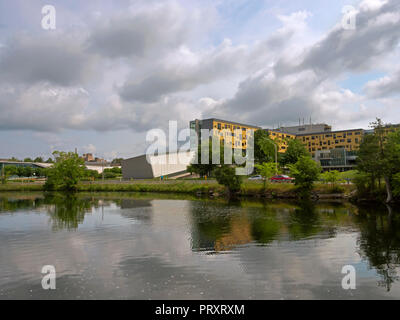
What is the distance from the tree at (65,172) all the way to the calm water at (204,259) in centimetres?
5431

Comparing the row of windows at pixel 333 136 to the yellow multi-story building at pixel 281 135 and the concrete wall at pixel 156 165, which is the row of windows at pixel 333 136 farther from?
the concrete wall at pixel 156 165

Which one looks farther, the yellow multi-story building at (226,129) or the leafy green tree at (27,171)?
the leafy green tree at (27,171)

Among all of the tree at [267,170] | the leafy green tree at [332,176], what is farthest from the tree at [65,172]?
the leafy green tree at [332,176]

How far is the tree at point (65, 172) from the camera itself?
75000mm

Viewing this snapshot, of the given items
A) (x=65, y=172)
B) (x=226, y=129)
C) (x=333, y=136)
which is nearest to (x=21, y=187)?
(x=65, y=172)

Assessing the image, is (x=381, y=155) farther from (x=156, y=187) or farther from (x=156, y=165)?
(x=156, y=165)

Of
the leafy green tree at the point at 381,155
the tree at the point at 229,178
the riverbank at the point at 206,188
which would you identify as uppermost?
the leafy green tree at the point at 381,155

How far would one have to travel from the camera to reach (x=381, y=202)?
35906 mm

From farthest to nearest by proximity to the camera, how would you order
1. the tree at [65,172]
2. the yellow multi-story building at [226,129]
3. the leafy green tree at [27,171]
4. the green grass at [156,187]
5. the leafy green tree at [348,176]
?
the leafy green tree at [27,171], the yellow multi-story building at [226,129], the tree at [65,172], the green grass at [156,187], the leafy green tree at [348,176]

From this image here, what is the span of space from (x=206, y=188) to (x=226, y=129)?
64186 mm

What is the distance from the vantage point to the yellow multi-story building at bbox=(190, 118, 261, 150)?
114781mm
